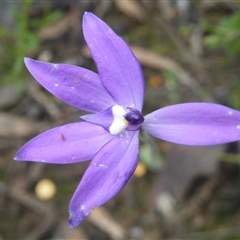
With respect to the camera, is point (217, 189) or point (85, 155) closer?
point (85, 155)

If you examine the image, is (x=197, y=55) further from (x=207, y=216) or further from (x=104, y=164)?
(x=104, y=164)

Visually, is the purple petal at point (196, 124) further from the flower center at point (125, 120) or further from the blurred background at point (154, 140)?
the blurred background at point (154, 140)

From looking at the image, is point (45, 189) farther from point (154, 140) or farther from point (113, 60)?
point (113, 60)

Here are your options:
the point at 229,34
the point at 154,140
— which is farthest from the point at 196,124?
the point at 154,140

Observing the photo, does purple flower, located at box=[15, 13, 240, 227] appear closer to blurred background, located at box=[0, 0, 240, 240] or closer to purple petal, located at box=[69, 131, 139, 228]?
purple petal, located at box=[69, 131, 139, 228]

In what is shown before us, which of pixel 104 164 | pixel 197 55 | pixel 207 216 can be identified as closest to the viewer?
pixel 104 164

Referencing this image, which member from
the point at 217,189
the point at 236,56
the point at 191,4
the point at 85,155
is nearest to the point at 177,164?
the point at 217,189

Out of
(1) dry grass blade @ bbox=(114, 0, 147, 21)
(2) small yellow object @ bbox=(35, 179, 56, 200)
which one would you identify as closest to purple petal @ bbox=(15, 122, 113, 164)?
(2) small yellow object @ bbox=(35, 179, 56, 200)
